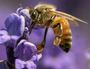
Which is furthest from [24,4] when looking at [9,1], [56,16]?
[56,16]

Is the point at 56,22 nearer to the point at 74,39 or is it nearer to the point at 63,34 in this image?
the point at 63,34

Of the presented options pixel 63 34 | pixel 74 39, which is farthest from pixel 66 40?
pixel 74 39

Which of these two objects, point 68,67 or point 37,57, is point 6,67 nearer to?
point 37,57

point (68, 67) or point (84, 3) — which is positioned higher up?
point (84, 3)

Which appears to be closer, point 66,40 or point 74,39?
point 66,40
